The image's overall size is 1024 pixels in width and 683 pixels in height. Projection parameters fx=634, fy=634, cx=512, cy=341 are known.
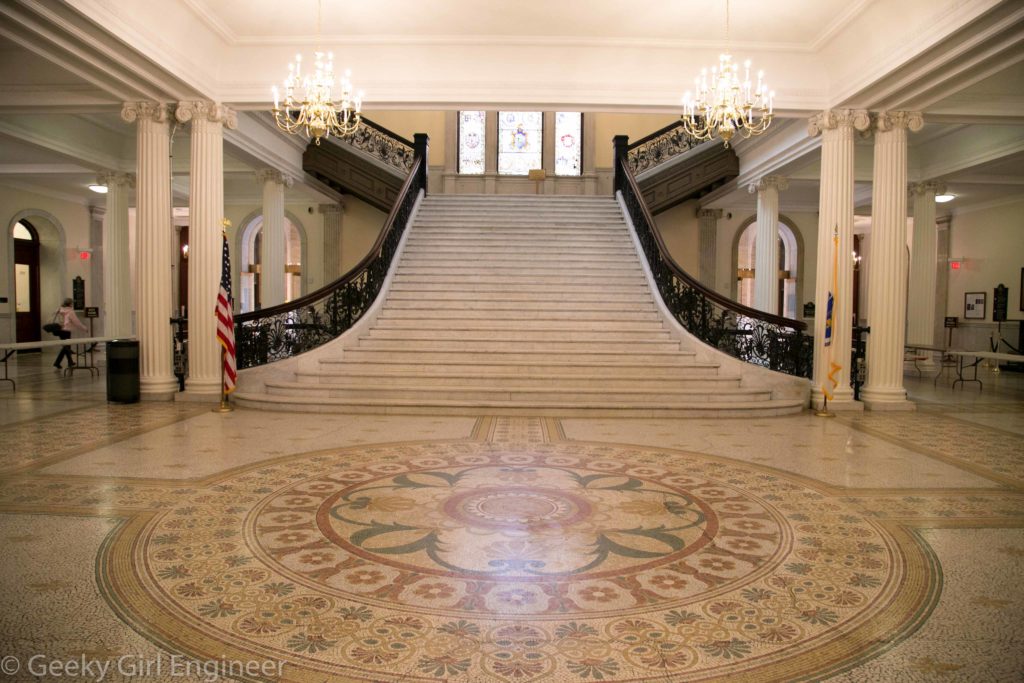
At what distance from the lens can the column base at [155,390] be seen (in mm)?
8172

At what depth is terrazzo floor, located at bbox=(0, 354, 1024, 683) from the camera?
2266 mm

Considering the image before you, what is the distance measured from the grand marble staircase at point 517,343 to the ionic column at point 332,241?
14.2 feet

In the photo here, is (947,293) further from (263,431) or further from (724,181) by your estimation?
(263,431)

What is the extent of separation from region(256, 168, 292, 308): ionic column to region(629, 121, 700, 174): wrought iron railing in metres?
7.65

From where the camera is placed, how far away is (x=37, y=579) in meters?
2.83

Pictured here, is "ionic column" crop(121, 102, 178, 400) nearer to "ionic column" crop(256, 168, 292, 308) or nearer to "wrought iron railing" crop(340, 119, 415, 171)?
"ionic column" crop(256, 168, 292, 308)

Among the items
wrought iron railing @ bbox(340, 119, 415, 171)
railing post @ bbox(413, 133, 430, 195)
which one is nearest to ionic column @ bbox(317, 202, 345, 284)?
wrought iron railing @ bbox(340, 119, 415, 171)

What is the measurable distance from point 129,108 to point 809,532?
8.87 m

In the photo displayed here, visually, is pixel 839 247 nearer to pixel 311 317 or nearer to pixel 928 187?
pixel 928 187

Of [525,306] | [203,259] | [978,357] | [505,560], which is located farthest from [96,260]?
[978,357]

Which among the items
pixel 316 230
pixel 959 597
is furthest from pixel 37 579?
pixel 316 230

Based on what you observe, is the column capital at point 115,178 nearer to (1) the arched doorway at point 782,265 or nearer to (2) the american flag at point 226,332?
(2) the american flag at point 226,332

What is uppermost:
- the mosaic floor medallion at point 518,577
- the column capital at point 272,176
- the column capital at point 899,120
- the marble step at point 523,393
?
the column capital at point 272,176

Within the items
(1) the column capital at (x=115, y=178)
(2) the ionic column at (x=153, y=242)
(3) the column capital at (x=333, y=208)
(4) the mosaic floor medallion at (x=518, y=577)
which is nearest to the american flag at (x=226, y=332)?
(2) the ionic column at (x=153, y=242)
